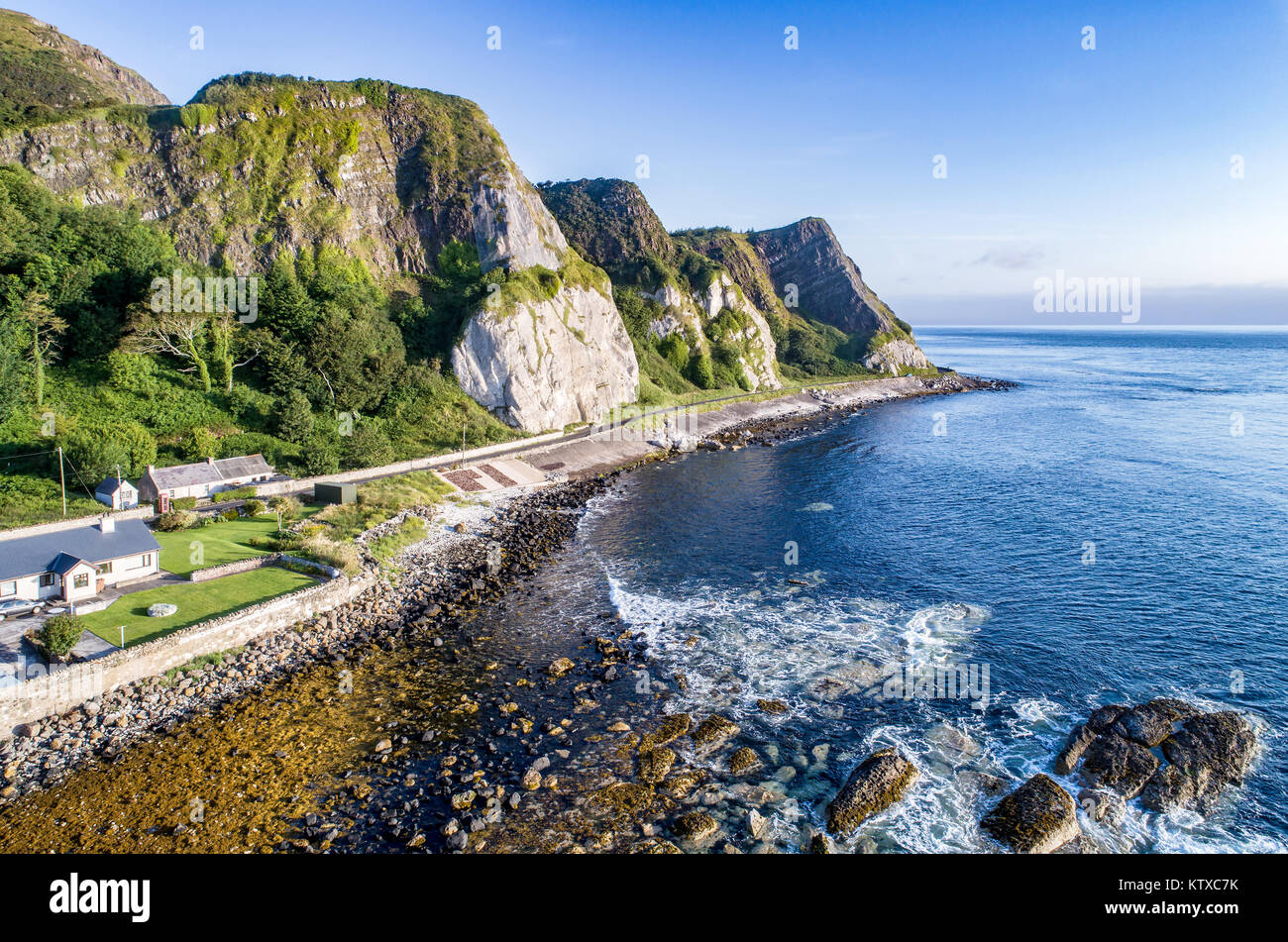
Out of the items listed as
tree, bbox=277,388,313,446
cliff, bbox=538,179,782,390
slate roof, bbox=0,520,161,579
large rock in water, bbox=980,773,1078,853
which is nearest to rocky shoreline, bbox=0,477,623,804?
slate roof, bbox=0,520,161,579

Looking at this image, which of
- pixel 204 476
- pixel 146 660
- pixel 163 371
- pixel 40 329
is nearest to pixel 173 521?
pixel 204 476

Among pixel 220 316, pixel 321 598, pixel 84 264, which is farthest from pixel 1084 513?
pixel 84 264

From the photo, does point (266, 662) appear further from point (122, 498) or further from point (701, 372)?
point (701, 372)

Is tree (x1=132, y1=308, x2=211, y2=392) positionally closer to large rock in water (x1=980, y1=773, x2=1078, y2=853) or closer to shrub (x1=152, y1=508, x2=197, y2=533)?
shrub (x1=152, y1=508, x2=197, y2=533)

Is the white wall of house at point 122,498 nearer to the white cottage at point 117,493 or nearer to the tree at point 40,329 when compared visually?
the white cottage at point 117,493

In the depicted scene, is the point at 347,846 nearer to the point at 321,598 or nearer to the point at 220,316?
the point at 321,598

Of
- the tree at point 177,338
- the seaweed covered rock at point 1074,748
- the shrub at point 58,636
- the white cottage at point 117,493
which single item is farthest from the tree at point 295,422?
the seaweed covered rock at point 1074,748
